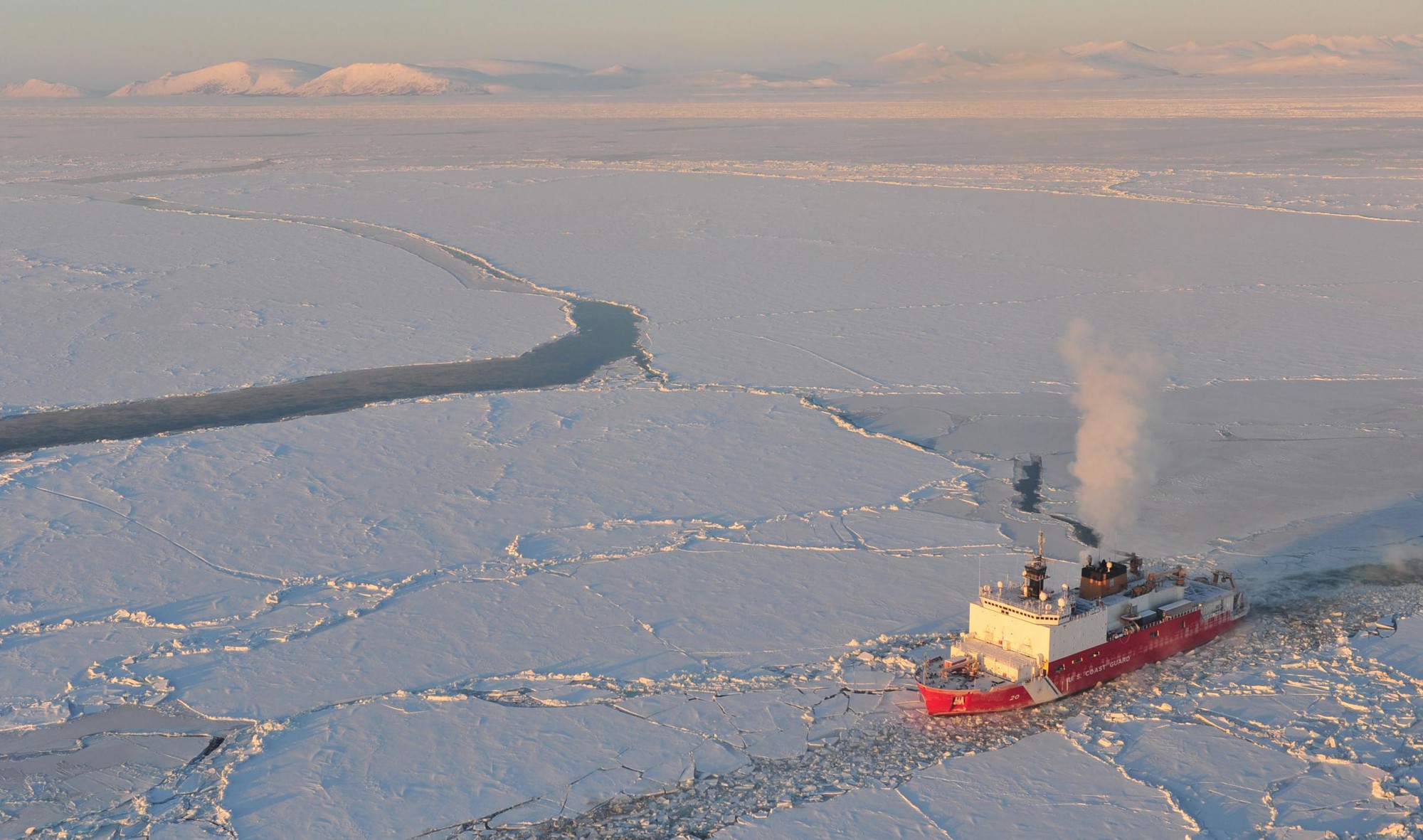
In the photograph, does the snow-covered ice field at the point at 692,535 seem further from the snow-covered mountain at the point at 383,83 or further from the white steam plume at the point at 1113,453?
the snow-covered mountain at the point at 383,83

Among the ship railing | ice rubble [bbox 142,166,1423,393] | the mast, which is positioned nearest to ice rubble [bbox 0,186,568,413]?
ice rubble [bbox 142,166,1423,393]

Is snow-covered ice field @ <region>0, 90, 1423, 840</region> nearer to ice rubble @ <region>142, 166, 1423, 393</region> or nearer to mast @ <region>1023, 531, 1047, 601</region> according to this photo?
ice rubble @ <region>142, 166, 1423, 393</region>

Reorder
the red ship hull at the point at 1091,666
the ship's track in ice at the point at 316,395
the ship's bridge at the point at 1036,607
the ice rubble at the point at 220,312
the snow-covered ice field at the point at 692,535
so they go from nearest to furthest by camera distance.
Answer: the snow-covered ice field at the point at 692,535
the red ship hull at the point at 1091,666
the ship's bridge at the point at 1036,607
the ship's track in ice at the point at 316,395
the ice rubble at the point at 220,312

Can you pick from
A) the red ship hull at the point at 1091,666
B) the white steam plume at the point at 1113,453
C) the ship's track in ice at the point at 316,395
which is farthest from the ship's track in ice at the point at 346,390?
the red ship hull at the point at 1091,666

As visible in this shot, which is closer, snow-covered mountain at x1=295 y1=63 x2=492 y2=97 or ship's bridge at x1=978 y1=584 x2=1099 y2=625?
ship's bridge at x1=978 y1=584 x2=1099 y2=625

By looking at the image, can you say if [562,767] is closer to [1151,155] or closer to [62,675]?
[62,675]

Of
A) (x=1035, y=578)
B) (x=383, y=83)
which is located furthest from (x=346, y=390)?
(x=383, y=83)
